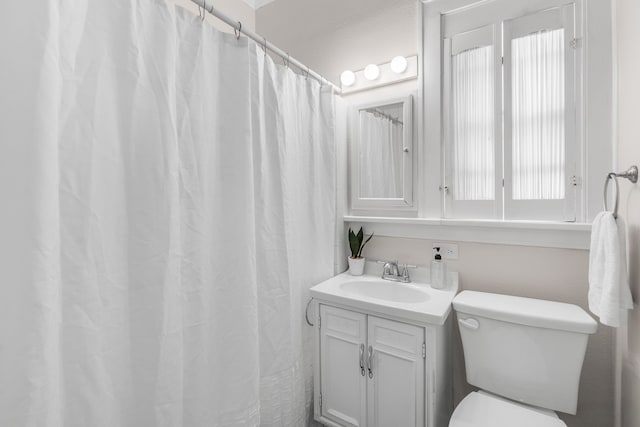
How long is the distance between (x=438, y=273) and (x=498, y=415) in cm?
63

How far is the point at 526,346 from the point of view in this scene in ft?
3.95

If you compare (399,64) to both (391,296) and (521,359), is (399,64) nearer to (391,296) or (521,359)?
(391,296)

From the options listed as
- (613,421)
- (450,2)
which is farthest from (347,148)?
(613,421)

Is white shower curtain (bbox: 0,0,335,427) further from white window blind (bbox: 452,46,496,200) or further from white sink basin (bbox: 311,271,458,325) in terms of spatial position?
white window blind (bbox: 452,46,496,200)

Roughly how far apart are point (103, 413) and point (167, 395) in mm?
169

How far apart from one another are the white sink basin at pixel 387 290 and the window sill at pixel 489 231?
0.96ft

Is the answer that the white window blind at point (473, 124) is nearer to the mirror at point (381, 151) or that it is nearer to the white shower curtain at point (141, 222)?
the mirror at point (381, 151)

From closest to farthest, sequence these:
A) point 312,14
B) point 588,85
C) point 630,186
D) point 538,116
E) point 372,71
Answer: point 630,186, point 588,85, point 538,116, point 372,71, point 312,14

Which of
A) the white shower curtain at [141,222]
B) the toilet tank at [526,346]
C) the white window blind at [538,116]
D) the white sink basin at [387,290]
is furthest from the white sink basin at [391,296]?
the white window blind at [538,116]

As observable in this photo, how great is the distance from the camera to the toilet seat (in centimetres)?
109

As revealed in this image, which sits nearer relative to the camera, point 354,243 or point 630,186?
point 630,186

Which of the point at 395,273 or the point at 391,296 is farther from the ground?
the point at 395,273

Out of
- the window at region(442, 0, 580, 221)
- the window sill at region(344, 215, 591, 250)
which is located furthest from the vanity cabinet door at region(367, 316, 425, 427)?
the window at region(442, 0, 580, 221)

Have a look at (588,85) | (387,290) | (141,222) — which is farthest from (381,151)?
(141,222)
